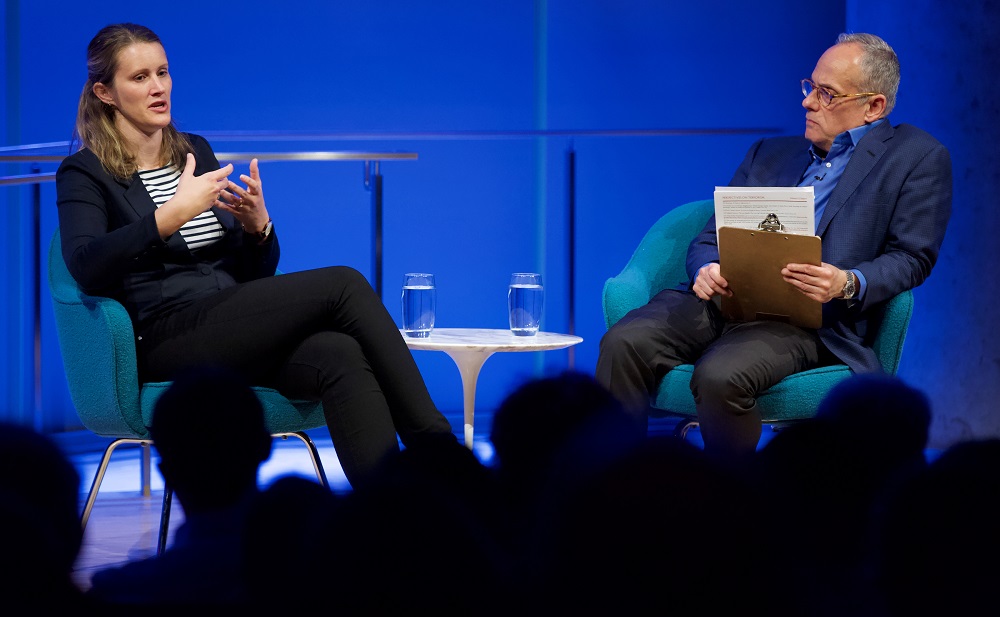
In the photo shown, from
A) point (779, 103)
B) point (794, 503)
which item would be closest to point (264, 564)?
point (794, 503)

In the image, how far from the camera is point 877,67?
2.42 m

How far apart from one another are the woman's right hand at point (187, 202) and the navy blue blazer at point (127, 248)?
0.08ft

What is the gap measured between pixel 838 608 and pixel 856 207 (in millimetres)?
1543

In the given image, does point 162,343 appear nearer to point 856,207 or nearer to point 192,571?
point 192,571

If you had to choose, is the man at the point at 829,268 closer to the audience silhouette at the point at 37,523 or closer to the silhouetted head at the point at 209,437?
the silhouetted head at the point at 209,437

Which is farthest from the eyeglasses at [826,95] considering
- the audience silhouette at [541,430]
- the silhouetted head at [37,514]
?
the silhouetted head at [37,514]

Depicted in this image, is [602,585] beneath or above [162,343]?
beneath

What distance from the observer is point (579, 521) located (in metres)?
0.92

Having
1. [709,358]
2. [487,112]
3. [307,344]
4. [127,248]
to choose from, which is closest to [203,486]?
[307,344]

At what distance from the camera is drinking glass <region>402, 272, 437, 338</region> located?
2.60 meters

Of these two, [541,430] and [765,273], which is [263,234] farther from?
[765,273]

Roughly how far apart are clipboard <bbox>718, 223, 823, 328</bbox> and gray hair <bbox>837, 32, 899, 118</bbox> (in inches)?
19.5

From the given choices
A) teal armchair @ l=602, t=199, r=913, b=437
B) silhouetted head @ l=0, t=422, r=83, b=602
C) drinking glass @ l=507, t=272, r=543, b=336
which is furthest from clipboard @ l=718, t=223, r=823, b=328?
silhouetted head @ l=0, t=422, r=83, b=602

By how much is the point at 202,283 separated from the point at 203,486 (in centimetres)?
62
